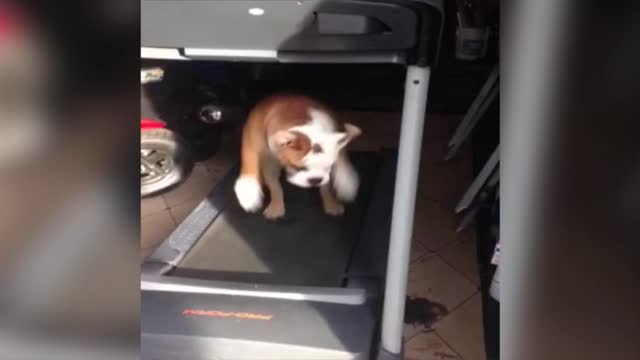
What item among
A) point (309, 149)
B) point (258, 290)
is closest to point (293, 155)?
point (309, 149)

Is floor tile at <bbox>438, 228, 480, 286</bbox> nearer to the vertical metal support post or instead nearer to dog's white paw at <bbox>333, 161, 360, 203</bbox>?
dog's white paw at <bbox>333, 161, 360, 203</bbox>

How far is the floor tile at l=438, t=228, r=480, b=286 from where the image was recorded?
1.54m

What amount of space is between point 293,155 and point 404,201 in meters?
0.41

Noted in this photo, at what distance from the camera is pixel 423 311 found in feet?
4.60

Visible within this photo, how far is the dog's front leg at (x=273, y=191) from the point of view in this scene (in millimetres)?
1571

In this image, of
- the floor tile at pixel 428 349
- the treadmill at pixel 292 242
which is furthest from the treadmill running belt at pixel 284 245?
the floor tile at pixel 428 349

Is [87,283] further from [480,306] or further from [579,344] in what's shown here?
[480,306]

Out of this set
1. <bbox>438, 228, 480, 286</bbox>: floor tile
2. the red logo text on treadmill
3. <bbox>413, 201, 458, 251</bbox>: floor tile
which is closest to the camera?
the red logo text on treadmill

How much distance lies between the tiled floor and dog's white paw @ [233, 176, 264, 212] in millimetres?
199

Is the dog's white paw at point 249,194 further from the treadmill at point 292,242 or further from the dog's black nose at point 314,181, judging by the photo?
the dog's black nose at point 314,181

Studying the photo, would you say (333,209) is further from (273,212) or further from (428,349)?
(428,349)

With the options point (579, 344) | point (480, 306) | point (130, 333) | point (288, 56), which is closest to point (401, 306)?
point (480, 306)

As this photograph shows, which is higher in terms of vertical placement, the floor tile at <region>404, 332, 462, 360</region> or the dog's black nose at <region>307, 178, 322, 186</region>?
the dog's black nose at <region>307, 178, 322, 186</region>

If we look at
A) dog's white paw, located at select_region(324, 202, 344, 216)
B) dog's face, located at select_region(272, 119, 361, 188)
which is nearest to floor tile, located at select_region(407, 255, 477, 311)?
dog's white paw, located at select_region(324, 202, 344, 216)
